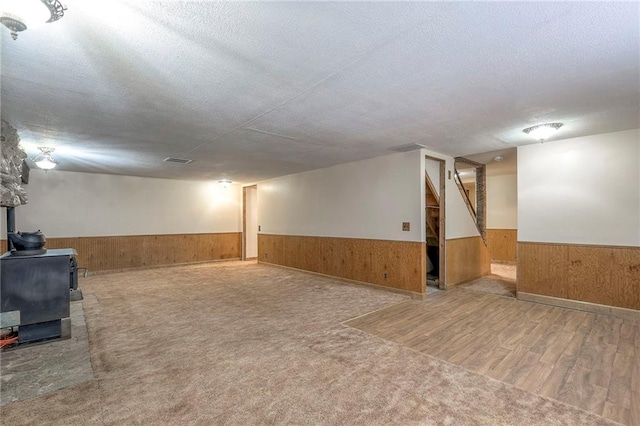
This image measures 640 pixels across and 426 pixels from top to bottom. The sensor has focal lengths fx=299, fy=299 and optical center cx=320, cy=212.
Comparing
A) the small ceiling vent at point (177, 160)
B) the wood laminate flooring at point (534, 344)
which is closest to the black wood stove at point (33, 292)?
the small ceiling vent at point (177, 160)

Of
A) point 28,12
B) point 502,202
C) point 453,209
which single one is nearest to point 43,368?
point 28,12

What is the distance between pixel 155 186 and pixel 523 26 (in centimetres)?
816

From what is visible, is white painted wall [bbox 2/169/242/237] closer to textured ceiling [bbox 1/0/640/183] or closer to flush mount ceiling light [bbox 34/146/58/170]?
flush mount ceiling light [bbox 34/146/58/170]

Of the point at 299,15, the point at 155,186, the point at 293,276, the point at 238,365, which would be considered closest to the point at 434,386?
the point at 238,365

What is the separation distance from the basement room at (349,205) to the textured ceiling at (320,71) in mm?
18

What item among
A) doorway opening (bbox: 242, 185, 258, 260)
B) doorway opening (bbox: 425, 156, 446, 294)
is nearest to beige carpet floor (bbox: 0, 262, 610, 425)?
doorway opening (bbox: 425, 156, 446, 294)

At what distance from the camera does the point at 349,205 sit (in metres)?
6.00

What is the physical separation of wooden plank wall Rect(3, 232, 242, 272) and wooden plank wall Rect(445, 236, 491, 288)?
620 cm

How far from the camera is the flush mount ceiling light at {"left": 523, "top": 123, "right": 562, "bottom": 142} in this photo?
3.53 metres

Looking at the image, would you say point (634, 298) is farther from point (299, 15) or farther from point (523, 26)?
point (299, 15)

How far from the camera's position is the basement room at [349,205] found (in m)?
1.81

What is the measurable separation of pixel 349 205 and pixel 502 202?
16.2ft

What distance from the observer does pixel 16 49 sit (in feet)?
6.23

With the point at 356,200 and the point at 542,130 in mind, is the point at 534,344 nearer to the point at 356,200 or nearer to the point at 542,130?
the point at 542,130
